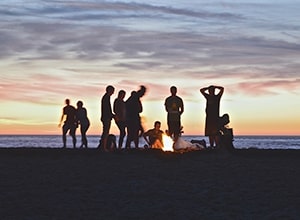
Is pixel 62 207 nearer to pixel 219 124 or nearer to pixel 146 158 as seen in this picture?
pixel 146 158

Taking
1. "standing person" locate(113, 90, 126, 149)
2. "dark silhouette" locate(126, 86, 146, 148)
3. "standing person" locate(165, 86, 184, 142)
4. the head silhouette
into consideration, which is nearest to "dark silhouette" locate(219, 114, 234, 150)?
"standing person" locate(165, 86, 184, 142)

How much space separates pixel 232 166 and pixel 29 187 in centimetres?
538

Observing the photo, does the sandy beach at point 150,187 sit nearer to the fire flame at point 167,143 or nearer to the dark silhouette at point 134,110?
the fire flame at point 167,143

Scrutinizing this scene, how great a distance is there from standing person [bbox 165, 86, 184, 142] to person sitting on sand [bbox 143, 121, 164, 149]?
0.75 metres

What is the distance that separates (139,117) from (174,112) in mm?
1165

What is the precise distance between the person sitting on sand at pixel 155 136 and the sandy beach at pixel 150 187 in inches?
143

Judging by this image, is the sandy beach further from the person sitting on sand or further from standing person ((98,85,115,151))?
the person sitting on sand

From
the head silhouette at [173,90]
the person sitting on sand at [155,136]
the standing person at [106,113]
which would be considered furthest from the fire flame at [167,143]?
the standing person at [106,113]

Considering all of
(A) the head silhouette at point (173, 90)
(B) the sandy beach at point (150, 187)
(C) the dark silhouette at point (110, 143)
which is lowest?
(B) the sandy beach at point (150, 187)

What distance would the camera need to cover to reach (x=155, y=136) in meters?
27.3

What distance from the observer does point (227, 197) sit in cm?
1600

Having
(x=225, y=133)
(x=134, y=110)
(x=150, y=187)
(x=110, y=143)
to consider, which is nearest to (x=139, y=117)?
(x=134, y=110)

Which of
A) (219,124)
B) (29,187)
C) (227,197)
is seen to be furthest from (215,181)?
(219,124)

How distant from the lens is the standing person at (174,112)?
84.6ft
